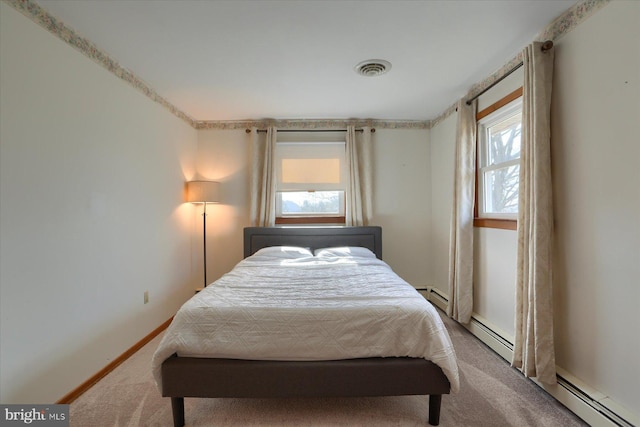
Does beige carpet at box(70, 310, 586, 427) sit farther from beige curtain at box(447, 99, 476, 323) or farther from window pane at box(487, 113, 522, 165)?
window pane at box(487, 113, 522, 165)

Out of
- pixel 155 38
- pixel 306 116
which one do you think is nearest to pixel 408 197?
pixel 306 116

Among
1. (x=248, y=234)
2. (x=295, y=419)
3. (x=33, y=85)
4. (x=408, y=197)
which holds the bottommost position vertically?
(x=295, y=419)

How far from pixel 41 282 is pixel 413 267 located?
356 cm

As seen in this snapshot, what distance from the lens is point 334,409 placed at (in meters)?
1.64

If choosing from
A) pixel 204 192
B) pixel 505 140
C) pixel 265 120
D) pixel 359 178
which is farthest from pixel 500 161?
pixel 204 192

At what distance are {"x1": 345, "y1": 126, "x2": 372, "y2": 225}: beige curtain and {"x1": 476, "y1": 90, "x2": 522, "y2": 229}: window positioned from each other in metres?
1.26

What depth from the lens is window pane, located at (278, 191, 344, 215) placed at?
372 cm

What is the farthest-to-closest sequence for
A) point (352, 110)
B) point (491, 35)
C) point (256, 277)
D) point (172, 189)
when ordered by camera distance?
1. point (352, 110)
2. point (172, 189)
3. point (256, 277)
4. point (491, 35)

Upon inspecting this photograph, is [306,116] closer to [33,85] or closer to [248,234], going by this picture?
[248,234]

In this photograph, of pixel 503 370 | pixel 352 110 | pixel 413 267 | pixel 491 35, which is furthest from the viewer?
pixel 413 267

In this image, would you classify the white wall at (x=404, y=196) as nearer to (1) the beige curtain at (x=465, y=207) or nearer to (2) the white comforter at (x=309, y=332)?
(1) the beige curtain at (x=465, y=207)

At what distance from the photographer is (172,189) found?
3.04 metres

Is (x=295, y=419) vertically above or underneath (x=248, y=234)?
underneath

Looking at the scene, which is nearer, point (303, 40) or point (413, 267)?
point (303, 40)
